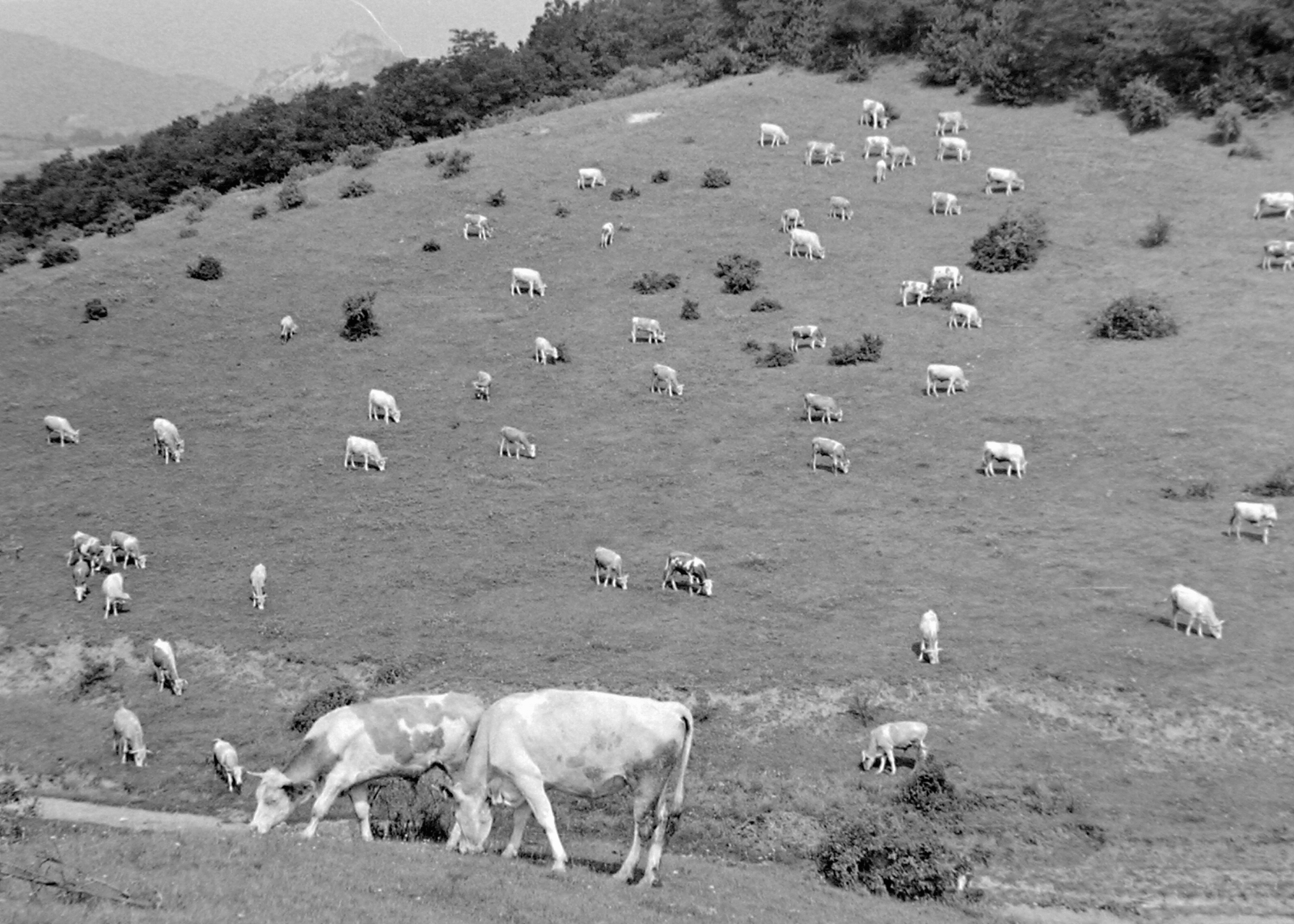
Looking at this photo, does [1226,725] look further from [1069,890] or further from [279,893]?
[279,893]

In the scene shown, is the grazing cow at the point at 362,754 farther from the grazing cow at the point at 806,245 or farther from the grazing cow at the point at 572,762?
the grazing cow at the point at 806,245

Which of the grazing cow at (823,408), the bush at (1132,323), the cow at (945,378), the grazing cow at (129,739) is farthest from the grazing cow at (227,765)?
the bush at (1132,323)

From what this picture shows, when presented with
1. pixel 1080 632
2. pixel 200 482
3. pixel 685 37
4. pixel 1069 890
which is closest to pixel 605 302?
pixel 200 482

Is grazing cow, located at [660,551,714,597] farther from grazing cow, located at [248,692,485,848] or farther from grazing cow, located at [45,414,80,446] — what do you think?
grazing cow, located at [45,414,80,446]

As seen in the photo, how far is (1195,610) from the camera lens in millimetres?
32000

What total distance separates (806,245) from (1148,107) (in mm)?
30491

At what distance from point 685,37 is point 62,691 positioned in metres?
93.7

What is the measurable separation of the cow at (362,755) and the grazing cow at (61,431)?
32.4m

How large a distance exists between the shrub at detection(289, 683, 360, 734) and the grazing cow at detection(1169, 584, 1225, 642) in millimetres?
22537

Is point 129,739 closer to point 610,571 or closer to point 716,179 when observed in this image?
point 610,571

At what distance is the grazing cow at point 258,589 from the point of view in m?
35.2

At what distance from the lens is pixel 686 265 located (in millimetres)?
62656

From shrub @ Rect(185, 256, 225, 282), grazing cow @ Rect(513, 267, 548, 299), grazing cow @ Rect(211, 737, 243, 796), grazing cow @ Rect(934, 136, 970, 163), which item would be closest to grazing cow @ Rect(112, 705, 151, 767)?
grazing cow @ Rect(211, 737, 243, 796)

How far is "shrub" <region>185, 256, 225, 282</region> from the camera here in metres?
63.2
